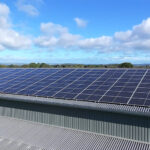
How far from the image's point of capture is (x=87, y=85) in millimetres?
16562

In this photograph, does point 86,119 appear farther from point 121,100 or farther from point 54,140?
point 121,100

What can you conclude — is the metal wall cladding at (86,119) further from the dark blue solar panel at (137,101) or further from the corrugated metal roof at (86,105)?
the dark blue solar panel at (137,101)

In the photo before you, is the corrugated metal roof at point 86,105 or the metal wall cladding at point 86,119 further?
the metal wall cladding at point 86,119

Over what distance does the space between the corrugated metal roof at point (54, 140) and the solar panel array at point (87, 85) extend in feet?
8.35

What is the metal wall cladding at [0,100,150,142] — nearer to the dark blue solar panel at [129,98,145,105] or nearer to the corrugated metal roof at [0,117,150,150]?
the corrugated metal roof at [0,117,150,150]

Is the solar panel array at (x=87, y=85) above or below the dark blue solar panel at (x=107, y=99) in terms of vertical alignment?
above

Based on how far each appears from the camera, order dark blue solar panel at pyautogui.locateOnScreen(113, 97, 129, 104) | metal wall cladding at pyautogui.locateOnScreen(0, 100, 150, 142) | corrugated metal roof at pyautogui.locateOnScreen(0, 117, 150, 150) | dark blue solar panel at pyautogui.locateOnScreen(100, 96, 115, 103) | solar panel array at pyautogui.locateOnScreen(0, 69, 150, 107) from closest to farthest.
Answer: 1. corrugated metal roof at pyautogui.locateOnScreen(0, 117, 150, 150)
2. metal wall cladding at pyautogui.locateOnScreen(0, 100, 150, 142)
3. dark blue solar panel at pyautogui.locateOnScreen(113, 97, 129, 104)
4. dark blue solar panel at pyautogui.locateOnScreen(100, 96, 115, 103)
5. solar panel array at pyautogui.locateOnScreen(0, 69, 150, 107)

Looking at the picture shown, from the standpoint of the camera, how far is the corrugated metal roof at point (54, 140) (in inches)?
457

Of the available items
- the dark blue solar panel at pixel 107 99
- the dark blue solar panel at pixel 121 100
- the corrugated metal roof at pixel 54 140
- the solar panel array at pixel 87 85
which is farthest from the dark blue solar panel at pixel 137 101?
the corrugated metal roof at pixel 54 140

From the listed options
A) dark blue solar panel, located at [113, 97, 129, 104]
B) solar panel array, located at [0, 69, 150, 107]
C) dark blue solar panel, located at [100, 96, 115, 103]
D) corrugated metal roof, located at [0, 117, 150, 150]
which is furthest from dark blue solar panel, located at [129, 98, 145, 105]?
corrugated metal roof, located at [0, 117, 150, 150]

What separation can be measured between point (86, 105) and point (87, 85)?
3.63 meters

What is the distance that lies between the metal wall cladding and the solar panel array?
1.04 m

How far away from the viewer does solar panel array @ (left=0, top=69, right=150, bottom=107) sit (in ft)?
45.3

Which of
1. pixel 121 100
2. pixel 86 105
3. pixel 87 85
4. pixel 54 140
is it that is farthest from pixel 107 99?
pixel 54 140
